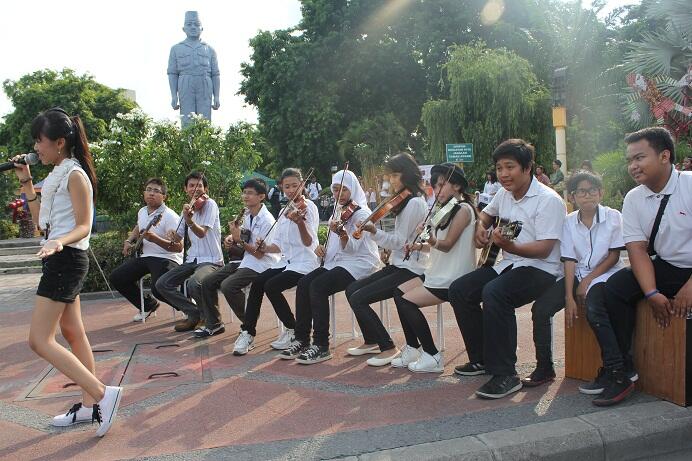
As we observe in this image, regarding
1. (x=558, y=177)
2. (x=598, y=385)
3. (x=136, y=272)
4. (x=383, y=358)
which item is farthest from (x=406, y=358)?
(x=558, y=177)

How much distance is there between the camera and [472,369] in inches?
194

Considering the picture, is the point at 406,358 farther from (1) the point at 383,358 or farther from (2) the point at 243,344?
(2) the point at 243,344

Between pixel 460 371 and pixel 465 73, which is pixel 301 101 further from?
pixel 460 371

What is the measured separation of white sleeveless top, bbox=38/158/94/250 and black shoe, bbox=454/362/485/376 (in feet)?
9.23

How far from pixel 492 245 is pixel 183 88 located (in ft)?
37.4

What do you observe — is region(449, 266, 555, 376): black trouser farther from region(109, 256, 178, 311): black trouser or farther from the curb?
region(109, 256, 178, 311): black trouser

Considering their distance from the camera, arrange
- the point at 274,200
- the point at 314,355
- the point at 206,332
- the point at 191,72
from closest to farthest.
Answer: the point at 314,355, the point at 206,332, the point at 191,72, the point at 274,200

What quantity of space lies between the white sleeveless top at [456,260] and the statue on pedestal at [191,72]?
10.7 meters

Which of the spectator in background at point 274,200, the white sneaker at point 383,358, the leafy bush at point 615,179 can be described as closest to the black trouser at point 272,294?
the white sneaker at point 383,358

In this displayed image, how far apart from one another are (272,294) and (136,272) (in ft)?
7.85

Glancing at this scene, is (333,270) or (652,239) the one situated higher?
(652,239)

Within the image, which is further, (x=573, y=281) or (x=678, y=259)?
(x=573, y=281)

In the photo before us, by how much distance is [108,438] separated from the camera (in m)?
3.95

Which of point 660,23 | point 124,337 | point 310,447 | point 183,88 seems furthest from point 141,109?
point 660,23
